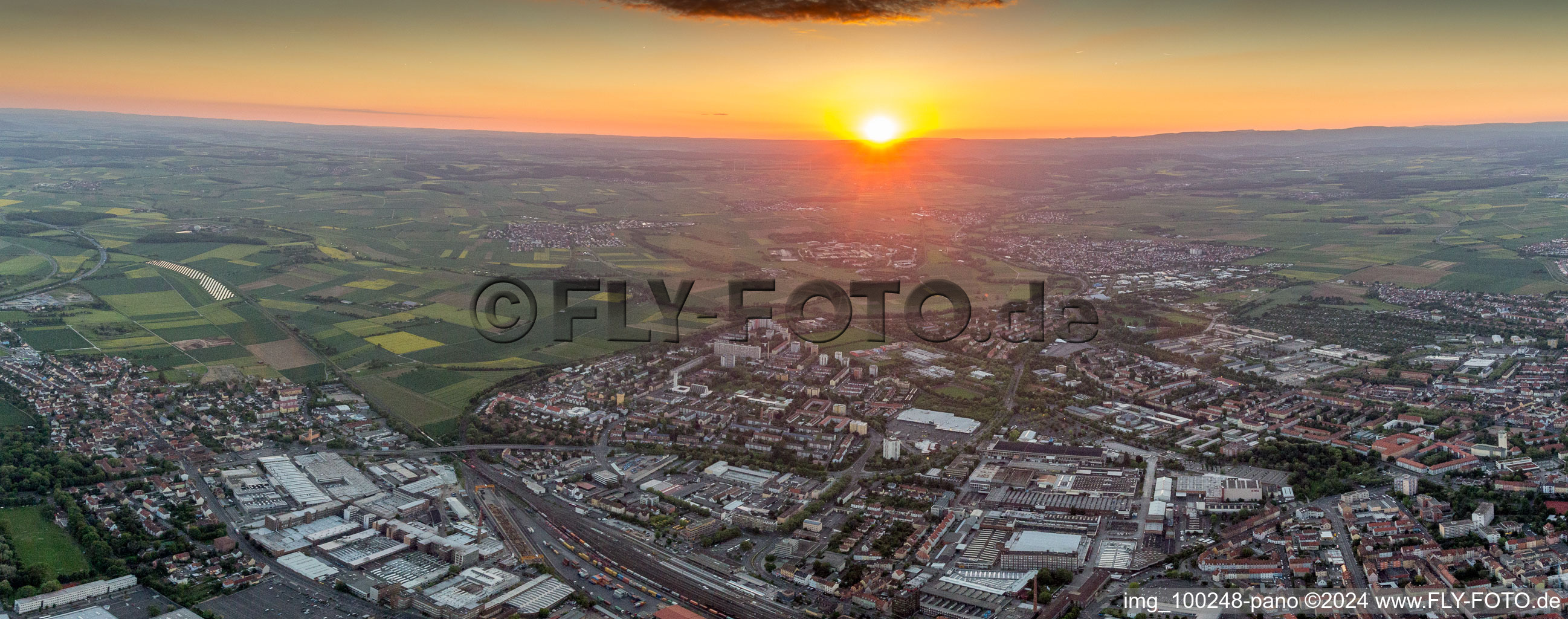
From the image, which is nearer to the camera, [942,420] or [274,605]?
[274,605]

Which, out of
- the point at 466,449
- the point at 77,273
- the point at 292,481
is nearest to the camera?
the point at 292,481

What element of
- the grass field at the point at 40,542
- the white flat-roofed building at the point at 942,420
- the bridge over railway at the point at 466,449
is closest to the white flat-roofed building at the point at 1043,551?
the white flat-roofed building at the point at 942,420

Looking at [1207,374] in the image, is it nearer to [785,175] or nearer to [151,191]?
[151,191]

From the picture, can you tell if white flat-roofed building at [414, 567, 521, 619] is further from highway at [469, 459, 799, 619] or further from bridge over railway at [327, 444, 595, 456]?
bridge over railway at [327, 444, 595, 456]

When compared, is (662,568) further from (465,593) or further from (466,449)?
(466,449)
